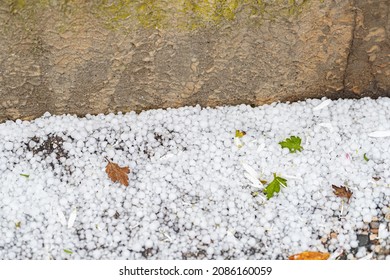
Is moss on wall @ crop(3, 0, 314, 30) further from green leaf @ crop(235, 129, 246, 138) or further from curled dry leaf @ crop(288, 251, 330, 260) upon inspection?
curled dry leaf @ crop(288, 251, 330, 260)

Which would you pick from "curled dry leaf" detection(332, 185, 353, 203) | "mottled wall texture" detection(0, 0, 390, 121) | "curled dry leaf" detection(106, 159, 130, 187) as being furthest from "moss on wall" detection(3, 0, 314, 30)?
"curled dry leaf" detection(332, 185, 353, 203)

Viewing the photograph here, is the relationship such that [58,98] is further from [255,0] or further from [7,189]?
[255,0]

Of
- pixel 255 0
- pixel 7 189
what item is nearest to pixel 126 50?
pixel 255 0

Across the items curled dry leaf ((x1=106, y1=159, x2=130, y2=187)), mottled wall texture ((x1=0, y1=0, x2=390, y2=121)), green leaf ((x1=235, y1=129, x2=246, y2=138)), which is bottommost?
curled dry leaf ((x1=106, y1=159, x2=130, y2=187))

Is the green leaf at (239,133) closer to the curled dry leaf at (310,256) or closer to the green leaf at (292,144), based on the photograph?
the green leaf at (292,144)

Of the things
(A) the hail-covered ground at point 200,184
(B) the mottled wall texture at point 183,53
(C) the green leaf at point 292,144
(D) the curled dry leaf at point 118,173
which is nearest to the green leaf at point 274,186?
A: (A) the hail-covered ground at point 200,184
